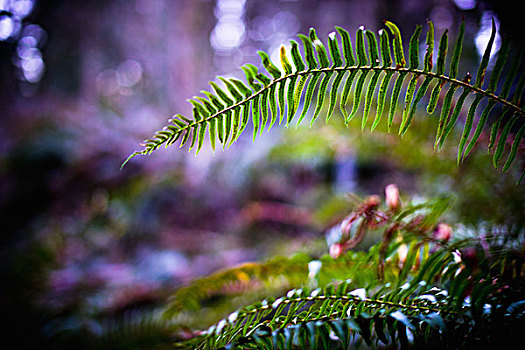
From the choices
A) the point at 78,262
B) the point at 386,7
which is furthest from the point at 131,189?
the point at 386,7

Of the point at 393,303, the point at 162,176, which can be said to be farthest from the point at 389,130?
the point at 162,176

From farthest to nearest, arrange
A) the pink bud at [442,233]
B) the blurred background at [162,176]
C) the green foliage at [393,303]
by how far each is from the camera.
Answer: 1. the blurred background at [162,176]
2. the pink bud at [442,233]
3. the green foliage at [393,303]

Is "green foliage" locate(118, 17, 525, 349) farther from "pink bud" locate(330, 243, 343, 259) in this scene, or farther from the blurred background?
the blurred background

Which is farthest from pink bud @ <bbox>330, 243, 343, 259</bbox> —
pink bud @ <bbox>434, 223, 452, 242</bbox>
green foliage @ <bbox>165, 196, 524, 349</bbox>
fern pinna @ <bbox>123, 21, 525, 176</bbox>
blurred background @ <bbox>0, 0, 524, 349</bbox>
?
blurred background @ <bbox>0, 0, 524, 349</bbox>

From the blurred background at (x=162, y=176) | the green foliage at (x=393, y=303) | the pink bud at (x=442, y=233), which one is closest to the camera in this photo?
the green foliage at (x=393, y=303)

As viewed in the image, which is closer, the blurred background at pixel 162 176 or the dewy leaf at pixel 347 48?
the dewy leaf at pixel 347 48

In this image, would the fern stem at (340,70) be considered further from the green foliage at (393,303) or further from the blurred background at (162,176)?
the blurred background at (162,176)

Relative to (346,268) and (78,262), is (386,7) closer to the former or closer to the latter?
(346,268)

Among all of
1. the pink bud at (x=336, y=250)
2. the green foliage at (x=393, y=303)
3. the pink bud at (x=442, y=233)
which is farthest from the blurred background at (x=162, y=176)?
the pink bud at (x=336, y=250)

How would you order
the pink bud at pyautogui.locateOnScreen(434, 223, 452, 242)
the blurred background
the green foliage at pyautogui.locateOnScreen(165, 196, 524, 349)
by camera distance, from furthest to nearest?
the blurred background → the pink bud at pyautogui.locateOnScreen(434, 223, 452, 242) → the green foliage at pyautogui.locateOnScreen(165, 196, 524, 349)
